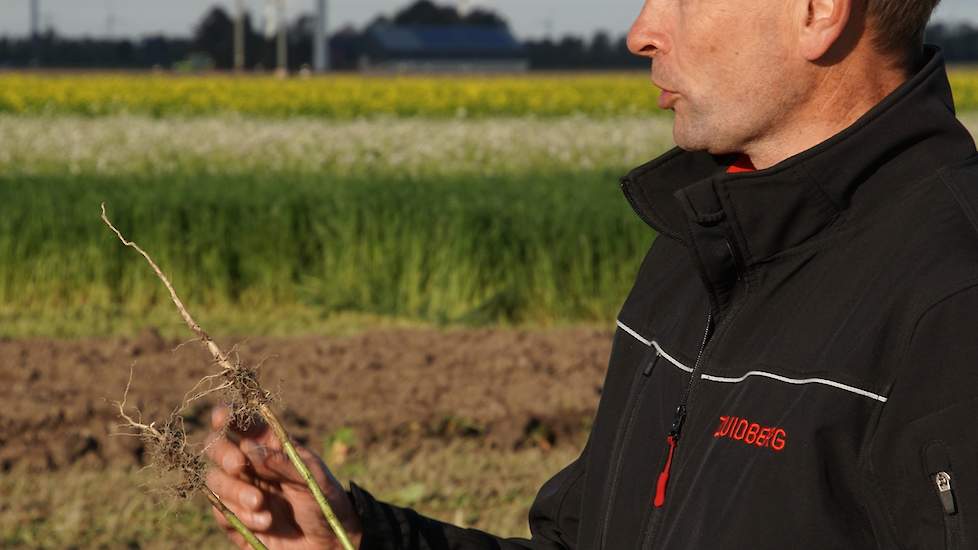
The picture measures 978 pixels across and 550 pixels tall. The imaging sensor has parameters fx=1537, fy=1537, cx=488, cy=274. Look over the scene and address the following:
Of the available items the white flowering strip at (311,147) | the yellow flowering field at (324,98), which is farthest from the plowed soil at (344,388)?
the yellow flowering field at (324,98)

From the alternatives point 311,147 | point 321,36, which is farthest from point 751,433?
point 321,36

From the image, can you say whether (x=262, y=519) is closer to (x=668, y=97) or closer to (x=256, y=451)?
(x=256, y=451)

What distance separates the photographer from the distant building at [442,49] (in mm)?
75188

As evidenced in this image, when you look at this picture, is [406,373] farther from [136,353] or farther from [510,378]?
[136,353]

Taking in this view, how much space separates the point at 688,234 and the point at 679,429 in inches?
8.7

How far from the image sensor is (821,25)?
1.57 metres

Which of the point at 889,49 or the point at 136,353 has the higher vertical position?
the point at 889,49

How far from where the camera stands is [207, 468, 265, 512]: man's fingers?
1826mm

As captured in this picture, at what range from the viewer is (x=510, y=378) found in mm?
7387

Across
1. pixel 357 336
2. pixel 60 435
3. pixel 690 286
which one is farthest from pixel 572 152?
pixel 690 286

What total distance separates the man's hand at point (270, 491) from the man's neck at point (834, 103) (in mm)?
665

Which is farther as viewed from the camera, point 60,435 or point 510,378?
point 510,378

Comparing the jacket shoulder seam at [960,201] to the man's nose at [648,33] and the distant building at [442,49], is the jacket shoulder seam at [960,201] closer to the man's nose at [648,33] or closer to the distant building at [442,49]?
the man's nose at [648,33]

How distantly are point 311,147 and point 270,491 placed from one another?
16163 mm
